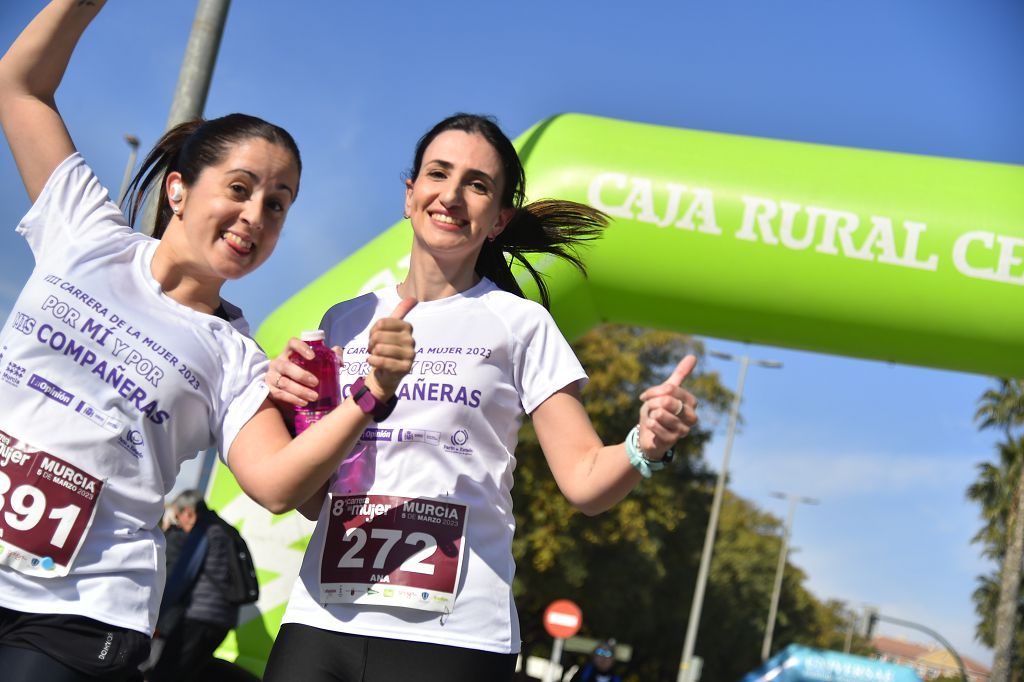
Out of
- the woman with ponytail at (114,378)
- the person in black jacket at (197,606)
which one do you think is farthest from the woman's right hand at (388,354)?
the person in black jacket at (197,606)

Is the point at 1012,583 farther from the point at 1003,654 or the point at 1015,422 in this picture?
the point at 1015,422

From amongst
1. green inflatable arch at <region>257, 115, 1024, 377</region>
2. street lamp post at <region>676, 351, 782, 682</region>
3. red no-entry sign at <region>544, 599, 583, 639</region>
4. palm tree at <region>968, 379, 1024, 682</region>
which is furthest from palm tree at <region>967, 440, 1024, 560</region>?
green inflatable arch at <region>257, 115, 1024, 377</region>

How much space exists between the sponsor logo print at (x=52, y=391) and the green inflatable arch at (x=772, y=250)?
396 cm

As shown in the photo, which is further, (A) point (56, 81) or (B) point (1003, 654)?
(B) point (1003, 654)

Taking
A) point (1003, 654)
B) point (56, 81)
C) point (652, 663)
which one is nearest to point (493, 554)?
point (56, 81)

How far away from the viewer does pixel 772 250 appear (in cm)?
623

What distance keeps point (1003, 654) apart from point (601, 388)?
8.71 m

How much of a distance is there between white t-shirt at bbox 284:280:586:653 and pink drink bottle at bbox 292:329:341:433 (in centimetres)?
25

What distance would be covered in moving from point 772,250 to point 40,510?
4.81 m

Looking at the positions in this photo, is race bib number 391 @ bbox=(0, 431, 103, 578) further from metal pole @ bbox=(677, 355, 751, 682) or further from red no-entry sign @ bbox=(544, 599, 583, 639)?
metal pole @ bbox=(677, 355, 751, 682)

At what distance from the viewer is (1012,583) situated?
2142cm

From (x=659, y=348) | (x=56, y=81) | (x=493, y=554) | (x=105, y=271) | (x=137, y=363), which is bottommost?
(x=493, y=554)

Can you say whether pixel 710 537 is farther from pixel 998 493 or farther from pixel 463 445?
pixel 463 445

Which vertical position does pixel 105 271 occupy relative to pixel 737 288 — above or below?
below
